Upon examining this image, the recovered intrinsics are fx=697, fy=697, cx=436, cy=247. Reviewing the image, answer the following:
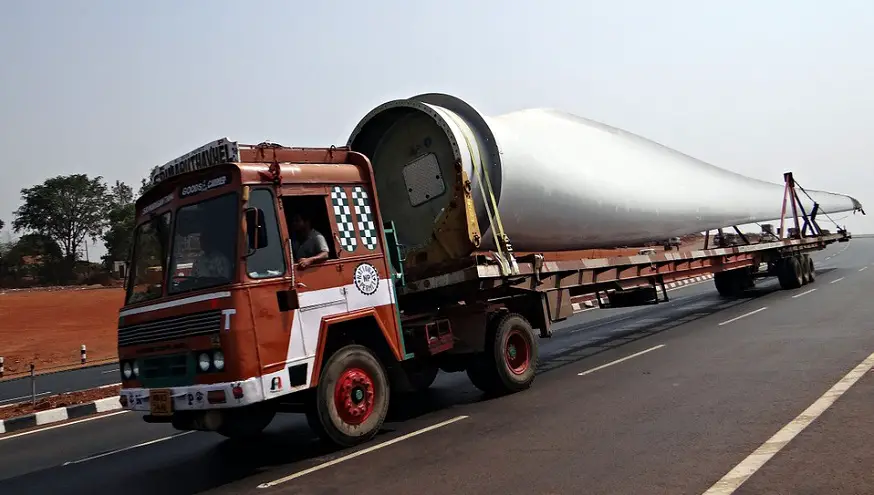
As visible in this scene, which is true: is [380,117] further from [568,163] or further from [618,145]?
[618,145]

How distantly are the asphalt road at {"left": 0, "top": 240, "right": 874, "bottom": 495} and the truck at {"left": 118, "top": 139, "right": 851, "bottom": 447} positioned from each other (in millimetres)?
522

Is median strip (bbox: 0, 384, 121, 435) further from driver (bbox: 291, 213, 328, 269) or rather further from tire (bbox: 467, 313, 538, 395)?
driver (bbox: 291, 213, 328, 269)

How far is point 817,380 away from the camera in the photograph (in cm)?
734

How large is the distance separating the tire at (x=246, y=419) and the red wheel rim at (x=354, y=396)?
26.0 inches

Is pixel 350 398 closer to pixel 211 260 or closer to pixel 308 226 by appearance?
pixel 308 226

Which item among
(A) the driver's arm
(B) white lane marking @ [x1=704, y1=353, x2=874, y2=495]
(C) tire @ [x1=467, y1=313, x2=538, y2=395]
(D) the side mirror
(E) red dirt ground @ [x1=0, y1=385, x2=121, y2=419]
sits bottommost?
(B) white lane marking @ [x1=704, y1=353, x2=874, y2=495]

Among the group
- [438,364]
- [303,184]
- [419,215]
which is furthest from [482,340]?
[303,184]

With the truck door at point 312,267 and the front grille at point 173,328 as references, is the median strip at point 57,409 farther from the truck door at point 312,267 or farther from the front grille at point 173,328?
the truck door at point 312,267

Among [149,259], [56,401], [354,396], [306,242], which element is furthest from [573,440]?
[56,401]

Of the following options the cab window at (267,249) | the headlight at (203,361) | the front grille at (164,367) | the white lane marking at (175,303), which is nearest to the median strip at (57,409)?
the white lane marking at (175,303)

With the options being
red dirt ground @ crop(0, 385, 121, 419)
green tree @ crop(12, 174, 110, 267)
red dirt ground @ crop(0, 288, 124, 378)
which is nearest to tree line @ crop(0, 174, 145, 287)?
green tree @ crop(12, 174, 110, 267)

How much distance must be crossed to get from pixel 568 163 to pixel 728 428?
15.7ft

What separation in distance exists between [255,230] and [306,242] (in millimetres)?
754

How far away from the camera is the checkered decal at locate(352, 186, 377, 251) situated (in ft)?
22.7
